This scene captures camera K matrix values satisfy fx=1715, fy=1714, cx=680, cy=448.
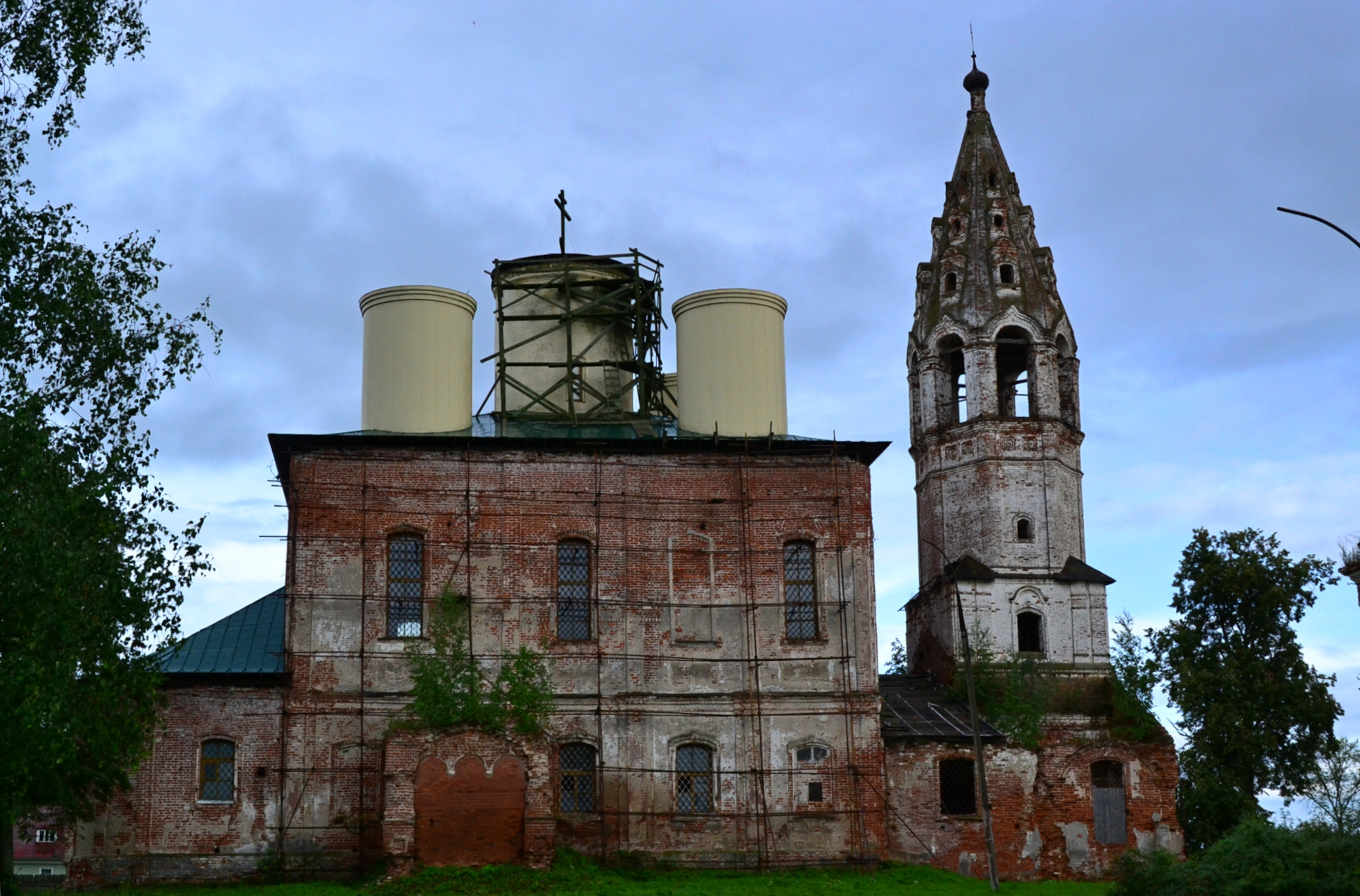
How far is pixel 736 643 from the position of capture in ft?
99.6

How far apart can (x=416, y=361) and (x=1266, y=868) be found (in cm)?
1714

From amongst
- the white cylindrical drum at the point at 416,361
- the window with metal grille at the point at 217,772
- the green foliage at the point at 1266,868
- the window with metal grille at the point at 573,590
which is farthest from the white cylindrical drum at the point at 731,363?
the green foliage at the point at 1266,868

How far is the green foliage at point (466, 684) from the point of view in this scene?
91.8 ft

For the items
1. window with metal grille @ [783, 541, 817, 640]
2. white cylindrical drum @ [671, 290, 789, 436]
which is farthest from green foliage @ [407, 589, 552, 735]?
white cylindrical drum @ [671, 290, 789, 436]

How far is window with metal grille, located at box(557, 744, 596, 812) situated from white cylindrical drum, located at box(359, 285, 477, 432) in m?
6.42

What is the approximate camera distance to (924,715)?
32.3m

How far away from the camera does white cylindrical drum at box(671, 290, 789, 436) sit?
3228 centimetres

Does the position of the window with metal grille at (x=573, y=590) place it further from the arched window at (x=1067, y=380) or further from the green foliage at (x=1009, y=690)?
the arched window at (x=1067, y=380)

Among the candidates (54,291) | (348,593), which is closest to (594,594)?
(348,593)

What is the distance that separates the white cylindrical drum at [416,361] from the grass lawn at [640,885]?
→ 8.47 metres

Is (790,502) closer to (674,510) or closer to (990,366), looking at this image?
(674,510)

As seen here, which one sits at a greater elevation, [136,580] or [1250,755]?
[136,580]

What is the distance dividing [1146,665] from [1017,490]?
175 inches

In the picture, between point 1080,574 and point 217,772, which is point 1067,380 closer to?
point 1080,574
